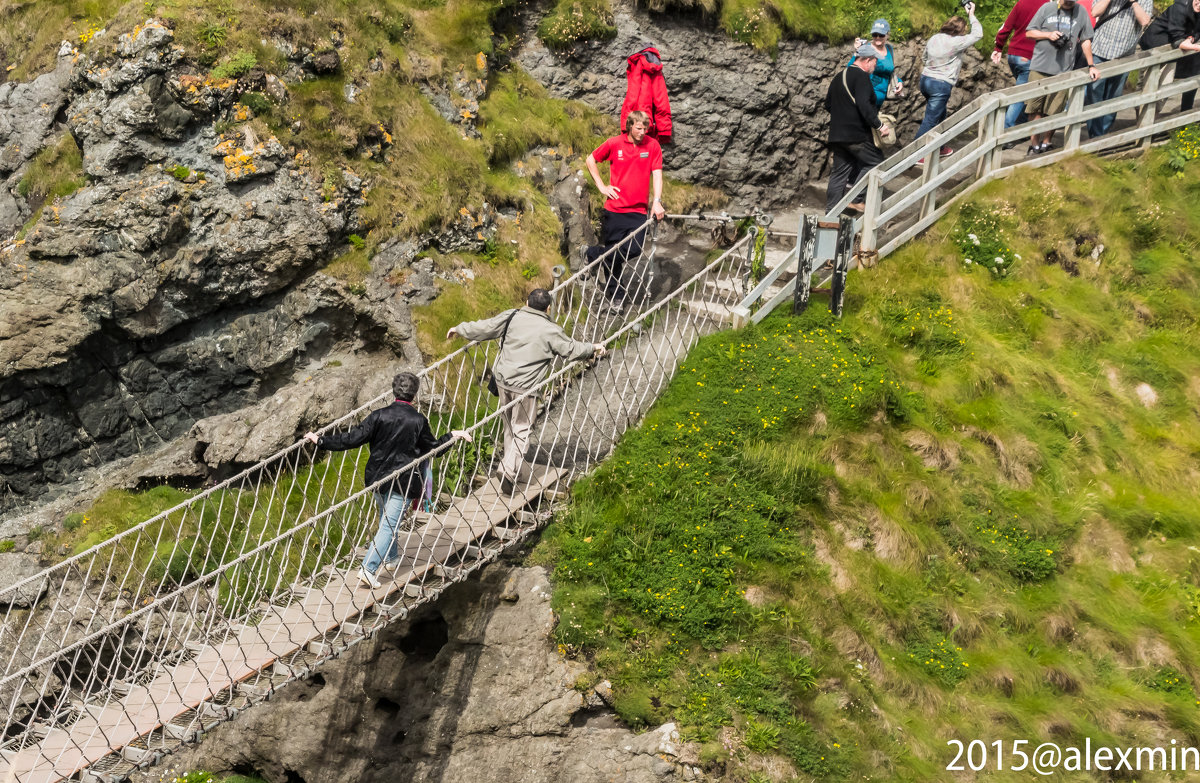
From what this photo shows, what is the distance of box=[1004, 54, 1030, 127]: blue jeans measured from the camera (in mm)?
11891

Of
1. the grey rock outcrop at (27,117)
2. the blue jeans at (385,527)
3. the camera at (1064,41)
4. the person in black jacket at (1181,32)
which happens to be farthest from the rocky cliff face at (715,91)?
the blue jeans at (385,527)

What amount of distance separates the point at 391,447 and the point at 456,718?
2.45 metres

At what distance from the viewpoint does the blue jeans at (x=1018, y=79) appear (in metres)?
11.9

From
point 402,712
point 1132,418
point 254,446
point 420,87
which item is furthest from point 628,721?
point 420,87

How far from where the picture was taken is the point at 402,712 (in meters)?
8.78

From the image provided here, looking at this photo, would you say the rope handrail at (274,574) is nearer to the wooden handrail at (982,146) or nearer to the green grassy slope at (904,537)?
the green grassy slope at (904,537)

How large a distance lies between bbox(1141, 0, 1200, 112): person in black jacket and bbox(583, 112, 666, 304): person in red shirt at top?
6.66 meters

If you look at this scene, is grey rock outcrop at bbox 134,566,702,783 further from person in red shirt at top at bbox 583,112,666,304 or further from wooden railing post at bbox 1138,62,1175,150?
wooden railing post at bbox 1138,62,1175,150

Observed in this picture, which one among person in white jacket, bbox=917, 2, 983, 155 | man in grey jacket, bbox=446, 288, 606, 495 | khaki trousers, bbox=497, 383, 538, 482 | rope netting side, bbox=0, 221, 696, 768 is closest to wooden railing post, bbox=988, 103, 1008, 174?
person in white jacket, bbox=917, 2, 983, 155

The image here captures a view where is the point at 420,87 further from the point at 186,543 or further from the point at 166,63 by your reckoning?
the point at 186,543

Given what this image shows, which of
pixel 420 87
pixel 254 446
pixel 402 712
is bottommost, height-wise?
pixel 402 712

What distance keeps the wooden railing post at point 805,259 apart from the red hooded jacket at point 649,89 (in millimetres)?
2798

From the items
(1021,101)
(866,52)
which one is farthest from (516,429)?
(1021,101)

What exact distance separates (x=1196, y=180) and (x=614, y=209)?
23.0ft
